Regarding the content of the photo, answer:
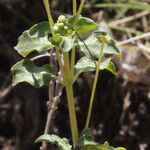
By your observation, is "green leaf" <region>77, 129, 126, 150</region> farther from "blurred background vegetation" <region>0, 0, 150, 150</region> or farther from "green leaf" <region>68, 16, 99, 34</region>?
"blurred background vegetation" <region>0, 0, 150, 150</region>

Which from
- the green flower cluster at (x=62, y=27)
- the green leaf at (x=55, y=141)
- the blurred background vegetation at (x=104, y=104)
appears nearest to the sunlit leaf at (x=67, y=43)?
the green flower cluster at (x=62, y=27)

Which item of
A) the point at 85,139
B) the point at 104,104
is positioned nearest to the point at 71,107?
the point at 85,139

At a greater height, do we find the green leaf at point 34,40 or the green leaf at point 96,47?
the green leaf at point 34,40

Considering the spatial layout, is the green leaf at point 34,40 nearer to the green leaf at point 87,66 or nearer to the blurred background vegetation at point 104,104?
the green leaf at point 87,66

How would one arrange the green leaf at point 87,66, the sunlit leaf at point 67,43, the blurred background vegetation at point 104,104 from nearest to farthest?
the sunlit leaf at point 67,43, the green leaf at point 87,66, the blurred background vegetation at point 104,104

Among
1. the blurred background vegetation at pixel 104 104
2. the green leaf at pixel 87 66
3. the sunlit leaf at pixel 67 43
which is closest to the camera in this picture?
the sunlit leaf at pixel 67 43

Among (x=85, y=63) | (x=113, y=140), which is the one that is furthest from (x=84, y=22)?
(x=113, y=140)

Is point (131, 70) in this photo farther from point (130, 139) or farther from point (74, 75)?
point (74, 75)
